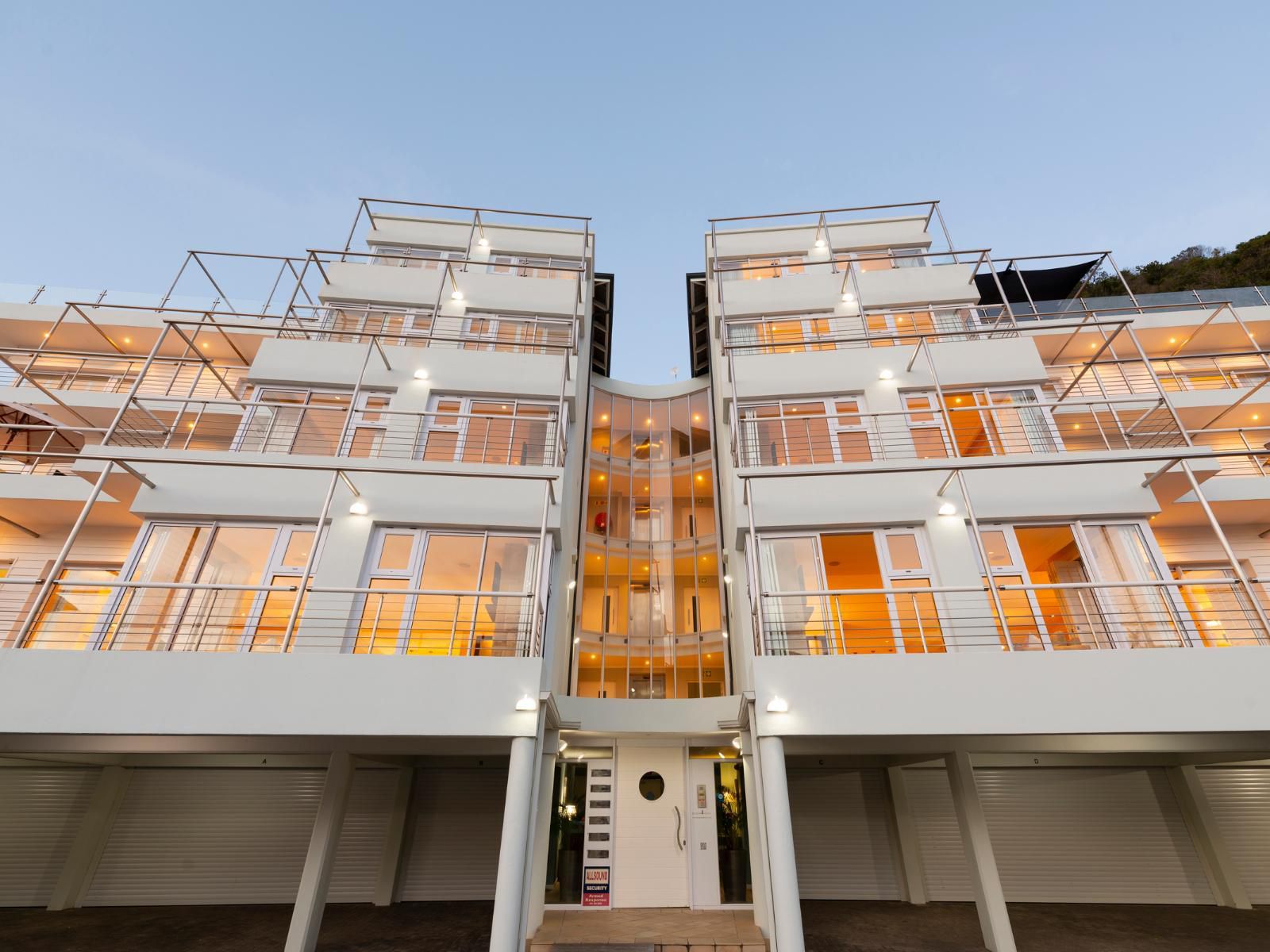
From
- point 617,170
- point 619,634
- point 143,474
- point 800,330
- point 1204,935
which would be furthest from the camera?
point 617,170

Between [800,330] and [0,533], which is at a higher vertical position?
[800,330]

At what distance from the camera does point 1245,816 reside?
9.59 meters

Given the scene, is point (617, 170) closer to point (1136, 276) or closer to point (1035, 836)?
point (1136, 276)

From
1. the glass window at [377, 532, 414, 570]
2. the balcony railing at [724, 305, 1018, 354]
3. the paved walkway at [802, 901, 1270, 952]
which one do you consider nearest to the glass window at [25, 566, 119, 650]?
the glass window at [377, 532, 414, 570]

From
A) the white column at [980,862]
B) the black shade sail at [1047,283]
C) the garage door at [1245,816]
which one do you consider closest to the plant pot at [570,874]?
the white column at [980,862]

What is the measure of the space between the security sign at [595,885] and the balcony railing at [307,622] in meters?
4.18

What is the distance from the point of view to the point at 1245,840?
9461 mm

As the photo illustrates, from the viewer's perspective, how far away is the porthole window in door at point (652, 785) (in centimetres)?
955

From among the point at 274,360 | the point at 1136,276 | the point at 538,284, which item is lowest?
the point at 274,360

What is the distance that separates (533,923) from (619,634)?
19.5 feet

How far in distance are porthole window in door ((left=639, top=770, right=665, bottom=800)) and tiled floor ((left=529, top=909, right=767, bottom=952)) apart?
155 cm

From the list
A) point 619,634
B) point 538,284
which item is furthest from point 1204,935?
point 538,284

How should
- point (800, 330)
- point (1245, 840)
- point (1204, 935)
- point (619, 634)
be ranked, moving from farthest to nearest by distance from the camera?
point (619, 634), point (800, 330), point (1245, 840), point (1204, 935)

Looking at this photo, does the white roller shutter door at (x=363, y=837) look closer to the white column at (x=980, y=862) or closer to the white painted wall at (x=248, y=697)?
the white painted wall at (x=248, y=697)
